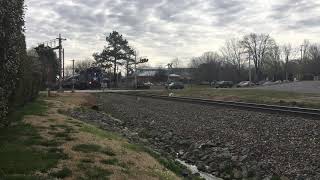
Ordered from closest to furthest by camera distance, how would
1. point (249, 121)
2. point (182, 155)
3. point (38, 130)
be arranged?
point (38, 130) → point (182, 155) → point (249, 121)

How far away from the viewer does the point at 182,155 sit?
21438mm

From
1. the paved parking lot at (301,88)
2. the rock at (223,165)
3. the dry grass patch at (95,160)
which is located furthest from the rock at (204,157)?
the paved parking lot at (301,88)

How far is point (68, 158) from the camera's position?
516 inches

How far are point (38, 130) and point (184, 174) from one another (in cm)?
614

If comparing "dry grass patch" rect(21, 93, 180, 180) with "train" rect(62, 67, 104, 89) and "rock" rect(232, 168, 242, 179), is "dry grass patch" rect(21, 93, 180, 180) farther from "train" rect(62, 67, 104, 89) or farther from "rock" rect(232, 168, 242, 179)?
"train" rect(62, 67, 104, 89)

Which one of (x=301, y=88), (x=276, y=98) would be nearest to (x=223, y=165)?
(x=276, y=98)

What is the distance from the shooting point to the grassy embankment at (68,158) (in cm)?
1121

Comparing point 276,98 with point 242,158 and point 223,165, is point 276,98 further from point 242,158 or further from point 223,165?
point 223,165

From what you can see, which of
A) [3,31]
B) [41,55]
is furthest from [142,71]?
[3,31]

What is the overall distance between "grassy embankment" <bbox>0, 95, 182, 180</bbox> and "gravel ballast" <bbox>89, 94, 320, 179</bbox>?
248cm

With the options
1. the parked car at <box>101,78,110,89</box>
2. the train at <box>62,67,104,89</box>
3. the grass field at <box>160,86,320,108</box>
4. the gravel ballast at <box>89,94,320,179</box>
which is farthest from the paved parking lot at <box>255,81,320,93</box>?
the gravel ballast at <box>89,94,320,179</box>

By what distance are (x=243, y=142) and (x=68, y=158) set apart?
9364 mm

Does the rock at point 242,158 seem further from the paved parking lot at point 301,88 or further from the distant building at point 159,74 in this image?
the distant building at point 159,74

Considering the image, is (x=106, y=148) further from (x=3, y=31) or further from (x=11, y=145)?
(x=3, y=31)
